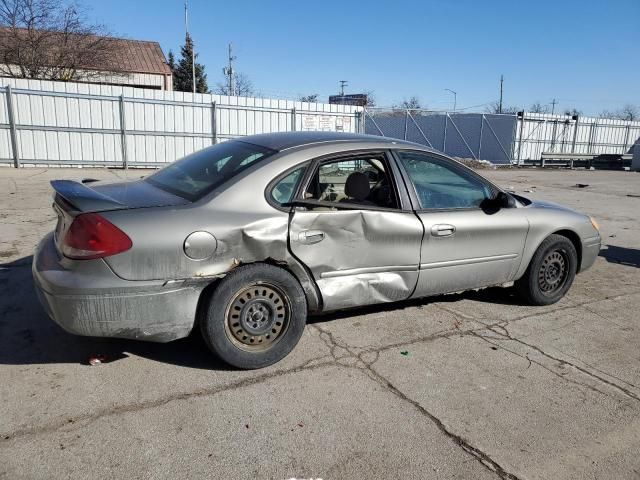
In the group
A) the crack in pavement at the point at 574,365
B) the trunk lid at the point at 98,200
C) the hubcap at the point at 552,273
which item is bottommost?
the crack in pavement at the point at 574,365

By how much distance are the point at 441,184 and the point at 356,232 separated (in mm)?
1064

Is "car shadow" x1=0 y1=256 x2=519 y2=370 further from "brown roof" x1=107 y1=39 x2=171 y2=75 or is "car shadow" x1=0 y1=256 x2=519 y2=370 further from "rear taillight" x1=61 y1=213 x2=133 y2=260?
"brown roof" x1=107 y1=39 x2=171 y2=75

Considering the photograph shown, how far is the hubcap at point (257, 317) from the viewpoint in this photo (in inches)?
130

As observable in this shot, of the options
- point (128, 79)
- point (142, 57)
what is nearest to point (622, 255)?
point (128, 79)

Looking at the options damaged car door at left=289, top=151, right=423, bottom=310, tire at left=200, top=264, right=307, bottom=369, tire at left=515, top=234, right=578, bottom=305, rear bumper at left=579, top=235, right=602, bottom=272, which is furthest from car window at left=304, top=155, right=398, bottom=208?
rear bumper at left=579, top=235, right=602, bottom=272

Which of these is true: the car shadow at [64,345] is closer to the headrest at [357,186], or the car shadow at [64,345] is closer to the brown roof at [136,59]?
the headrest at [357,186]

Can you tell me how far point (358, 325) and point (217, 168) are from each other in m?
1.74

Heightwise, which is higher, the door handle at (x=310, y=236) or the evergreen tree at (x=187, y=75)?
the evergreen tree at (x=187, y=75)

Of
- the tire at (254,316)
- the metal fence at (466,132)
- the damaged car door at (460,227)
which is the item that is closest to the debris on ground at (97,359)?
the tire at (254,316)

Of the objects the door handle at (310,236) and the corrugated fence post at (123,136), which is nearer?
the door handle at (310,236)

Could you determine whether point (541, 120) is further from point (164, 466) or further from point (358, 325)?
point (164, 466)

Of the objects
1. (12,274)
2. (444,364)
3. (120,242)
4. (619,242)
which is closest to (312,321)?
(444,364)

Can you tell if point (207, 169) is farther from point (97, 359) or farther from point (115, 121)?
point (115, 121)

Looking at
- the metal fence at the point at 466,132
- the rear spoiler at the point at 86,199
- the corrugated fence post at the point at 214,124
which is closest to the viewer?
the rear spoiler at the point at 86,199
